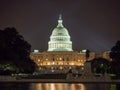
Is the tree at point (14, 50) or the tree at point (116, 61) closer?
the tree at point (14, 50)

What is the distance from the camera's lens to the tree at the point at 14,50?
4479 inches

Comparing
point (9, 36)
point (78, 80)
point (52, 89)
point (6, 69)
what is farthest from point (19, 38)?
point (52, 89)

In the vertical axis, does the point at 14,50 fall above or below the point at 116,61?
above

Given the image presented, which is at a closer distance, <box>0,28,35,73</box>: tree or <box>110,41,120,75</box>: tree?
<box>0,28,35,73</box>: tree

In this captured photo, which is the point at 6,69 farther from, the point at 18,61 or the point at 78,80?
the point at 78,80

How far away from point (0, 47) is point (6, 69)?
5319mm

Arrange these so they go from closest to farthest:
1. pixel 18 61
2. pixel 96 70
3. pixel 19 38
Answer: pixel 18 61 < pixel 19 38 < pixel 96 70

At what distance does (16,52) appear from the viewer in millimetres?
125375

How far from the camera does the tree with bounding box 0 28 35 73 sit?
11376 cm

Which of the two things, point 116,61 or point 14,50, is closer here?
point 14,50

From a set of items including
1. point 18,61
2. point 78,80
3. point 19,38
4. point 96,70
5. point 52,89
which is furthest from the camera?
point 96,70

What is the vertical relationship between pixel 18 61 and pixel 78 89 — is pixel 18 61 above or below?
above

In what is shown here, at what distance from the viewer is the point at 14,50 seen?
125m

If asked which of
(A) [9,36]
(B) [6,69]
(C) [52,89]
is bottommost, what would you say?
(C) [52,89]
